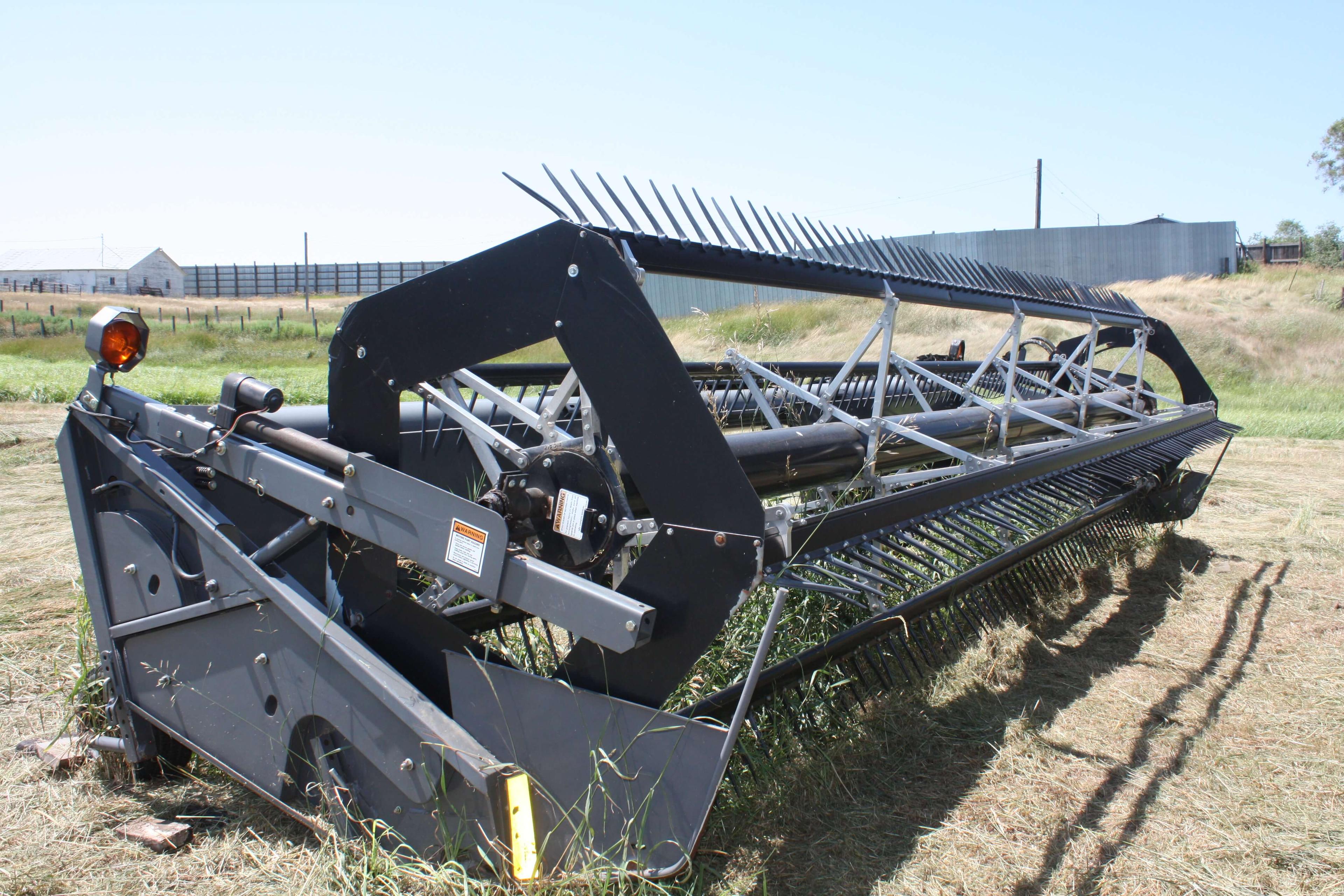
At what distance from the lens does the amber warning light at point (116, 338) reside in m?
2.62

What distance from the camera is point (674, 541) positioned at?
6.19 ft

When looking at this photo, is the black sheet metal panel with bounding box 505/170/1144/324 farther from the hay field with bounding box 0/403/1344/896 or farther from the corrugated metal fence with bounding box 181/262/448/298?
the corrugated metal fence with bounding box 181/262/448/298

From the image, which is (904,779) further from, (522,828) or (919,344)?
(919,344)

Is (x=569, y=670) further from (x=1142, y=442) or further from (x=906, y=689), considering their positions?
(x=1142, y=442)

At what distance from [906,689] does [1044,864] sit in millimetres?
1020

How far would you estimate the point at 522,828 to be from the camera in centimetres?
198

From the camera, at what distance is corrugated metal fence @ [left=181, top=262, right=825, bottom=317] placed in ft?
87.4

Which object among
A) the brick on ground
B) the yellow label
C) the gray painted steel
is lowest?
the brick on ground

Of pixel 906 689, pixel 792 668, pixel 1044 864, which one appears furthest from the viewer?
pixel 906 689

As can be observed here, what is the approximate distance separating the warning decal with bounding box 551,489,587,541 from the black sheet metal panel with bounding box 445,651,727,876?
33 cm

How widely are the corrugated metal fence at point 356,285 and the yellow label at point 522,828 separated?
19.3 meters

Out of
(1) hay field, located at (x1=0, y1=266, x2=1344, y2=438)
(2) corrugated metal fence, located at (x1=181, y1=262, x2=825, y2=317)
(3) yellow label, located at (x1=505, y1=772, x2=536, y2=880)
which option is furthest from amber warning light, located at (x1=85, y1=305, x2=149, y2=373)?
(2) corrugated metal fence, located at (x1=181, y1=262, x2=825, y2=317)

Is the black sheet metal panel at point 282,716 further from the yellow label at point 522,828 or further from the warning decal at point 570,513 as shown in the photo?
the warning decal at point 570,513

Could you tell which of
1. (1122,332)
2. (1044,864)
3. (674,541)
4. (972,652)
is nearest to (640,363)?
(674,541)
